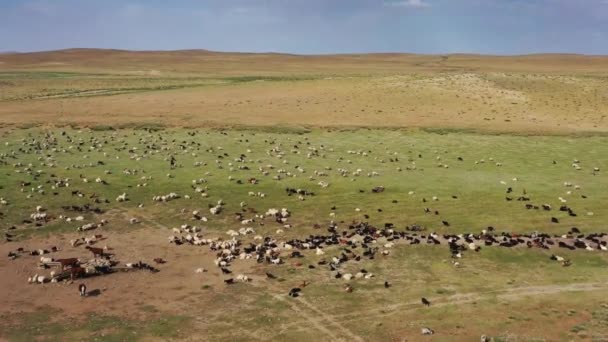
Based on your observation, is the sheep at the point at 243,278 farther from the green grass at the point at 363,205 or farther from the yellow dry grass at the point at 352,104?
the yellow dry grass at the point at 352,104

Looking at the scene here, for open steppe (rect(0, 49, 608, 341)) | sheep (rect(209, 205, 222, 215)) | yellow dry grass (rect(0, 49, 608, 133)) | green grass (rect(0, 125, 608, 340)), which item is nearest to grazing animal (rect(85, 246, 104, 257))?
open steppe (rect(0, 49, 608, 341))

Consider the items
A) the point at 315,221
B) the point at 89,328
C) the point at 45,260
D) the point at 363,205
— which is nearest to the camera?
the point at 89,328

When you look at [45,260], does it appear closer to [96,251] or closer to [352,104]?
[96,251]

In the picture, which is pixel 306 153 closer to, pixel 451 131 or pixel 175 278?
pixel 451 131

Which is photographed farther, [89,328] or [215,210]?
[215,210]

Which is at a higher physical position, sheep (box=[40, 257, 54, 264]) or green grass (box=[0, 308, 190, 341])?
sheep (box=[40, 257, 54, 264])

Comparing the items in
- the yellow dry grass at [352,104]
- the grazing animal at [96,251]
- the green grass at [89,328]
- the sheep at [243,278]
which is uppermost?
the yellow dry grass at [352,104]

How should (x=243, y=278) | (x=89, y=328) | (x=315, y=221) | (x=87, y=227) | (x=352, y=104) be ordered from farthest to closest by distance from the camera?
(x=352, y=104) → (x=315, y=221) → (x=87, y=227) → (x=243, y=278) → (x=89, y=328)

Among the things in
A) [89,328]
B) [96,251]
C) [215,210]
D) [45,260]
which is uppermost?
[215,210]

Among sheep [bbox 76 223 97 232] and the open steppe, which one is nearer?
the open steppe

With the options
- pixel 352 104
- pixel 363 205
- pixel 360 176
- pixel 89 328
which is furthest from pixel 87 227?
pixel 352 104

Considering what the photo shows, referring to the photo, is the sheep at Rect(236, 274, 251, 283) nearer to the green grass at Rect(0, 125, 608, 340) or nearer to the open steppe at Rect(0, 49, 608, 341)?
the open steppe at Rect(0, 49, 608, 341)

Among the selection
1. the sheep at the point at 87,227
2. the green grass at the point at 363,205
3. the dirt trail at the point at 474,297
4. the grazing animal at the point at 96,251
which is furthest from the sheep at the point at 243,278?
the sheep at the point at 87,227
